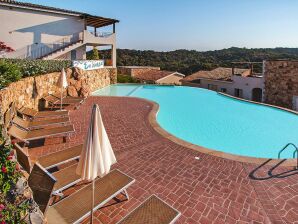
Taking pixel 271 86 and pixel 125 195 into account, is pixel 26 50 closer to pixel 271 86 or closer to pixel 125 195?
pixel 125 195

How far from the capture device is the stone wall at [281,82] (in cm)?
2395

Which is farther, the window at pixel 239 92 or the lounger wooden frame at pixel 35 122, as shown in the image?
the window at pixel 239 92

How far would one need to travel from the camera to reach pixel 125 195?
18.3 ft

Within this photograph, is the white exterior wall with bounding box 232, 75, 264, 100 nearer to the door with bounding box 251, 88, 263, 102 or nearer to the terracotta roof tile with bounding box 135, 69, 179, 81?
the door with bounding box 251, 88, 263, 102

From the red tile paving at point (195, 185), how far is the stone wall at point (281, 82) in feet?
68.1

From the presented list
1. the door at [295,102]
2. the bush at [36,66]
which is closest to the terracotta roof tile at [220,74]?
the door at [295,102]

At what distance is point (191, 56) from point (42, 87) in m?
73.8

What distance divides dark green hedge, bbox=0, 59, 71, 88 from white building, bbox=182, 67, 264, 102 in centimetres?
2252

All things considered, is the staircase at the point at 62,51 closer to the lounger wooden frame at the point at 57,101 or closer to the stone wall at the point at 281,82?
the lounger wooden frame at the point at 57,101

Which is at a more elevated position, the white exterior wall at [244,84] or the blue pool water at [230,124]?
the white exterior wall at [244,84]

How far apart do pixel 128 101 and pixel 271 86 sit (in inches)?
710

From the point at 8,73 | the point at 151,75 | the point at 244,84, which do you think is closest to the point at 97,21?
the point at 151,75

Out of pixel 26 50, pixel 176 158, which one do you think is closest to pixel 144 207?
pixel 176 158

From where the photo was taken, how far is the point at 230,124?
1352 centimetres
